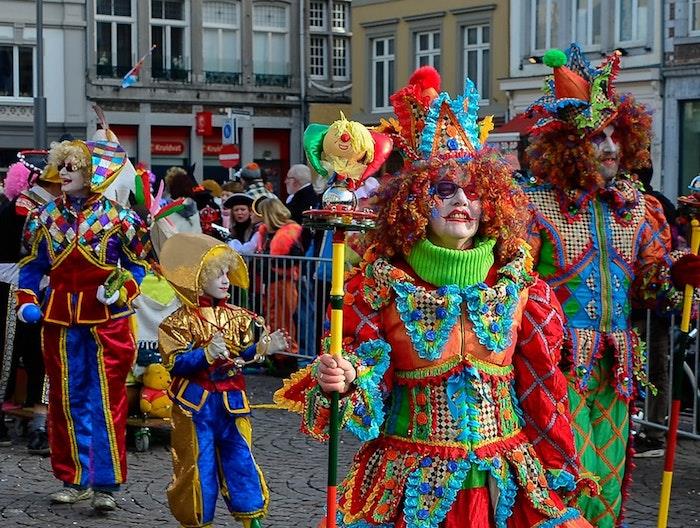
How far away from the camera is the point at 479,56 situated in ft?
97.1

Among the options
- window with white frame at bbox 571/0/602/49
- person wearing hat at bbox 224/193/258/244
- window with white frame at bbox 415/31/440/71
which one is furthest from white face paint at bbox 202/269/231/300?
window with white frame at bbox 415/31/440/71

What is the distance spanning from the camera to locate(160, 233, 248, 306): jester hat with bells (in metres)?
6.05

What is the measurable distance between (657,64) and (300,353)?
14.6 m

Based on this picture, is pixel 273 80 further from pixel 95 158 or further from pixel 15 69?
pixel 95 158

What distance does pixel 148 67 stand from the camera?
37906 mm

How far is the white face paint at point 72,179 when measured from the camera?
7.02 m

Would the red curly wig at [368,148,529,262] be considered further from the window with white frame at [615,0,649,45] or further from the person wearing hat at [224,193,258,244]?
the window with white frame at [615,0,649,45]

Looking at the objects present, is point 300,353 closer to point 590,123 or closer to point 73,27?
point 590,123

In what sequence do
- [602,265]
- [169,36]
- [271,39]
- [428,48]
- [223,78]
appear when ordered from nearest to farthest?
[602,265], [428,48], [169,36], [223,78], [271,39]

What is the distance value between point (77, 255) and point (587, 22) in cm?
2061

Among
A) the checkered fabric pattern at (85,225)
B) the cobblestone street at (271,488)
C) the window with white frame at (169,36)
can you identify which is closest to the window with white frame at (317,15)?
the window with white frame at (169,36)

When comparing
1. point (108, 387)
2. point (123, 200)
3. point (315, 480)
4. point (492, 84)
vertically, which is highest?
point (492, 84)

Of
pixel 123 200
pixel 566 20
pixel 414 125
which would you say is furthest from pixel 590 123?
pixel 566 20

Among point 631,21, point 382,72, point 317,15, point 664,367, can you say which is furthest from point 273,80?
point 664,367
